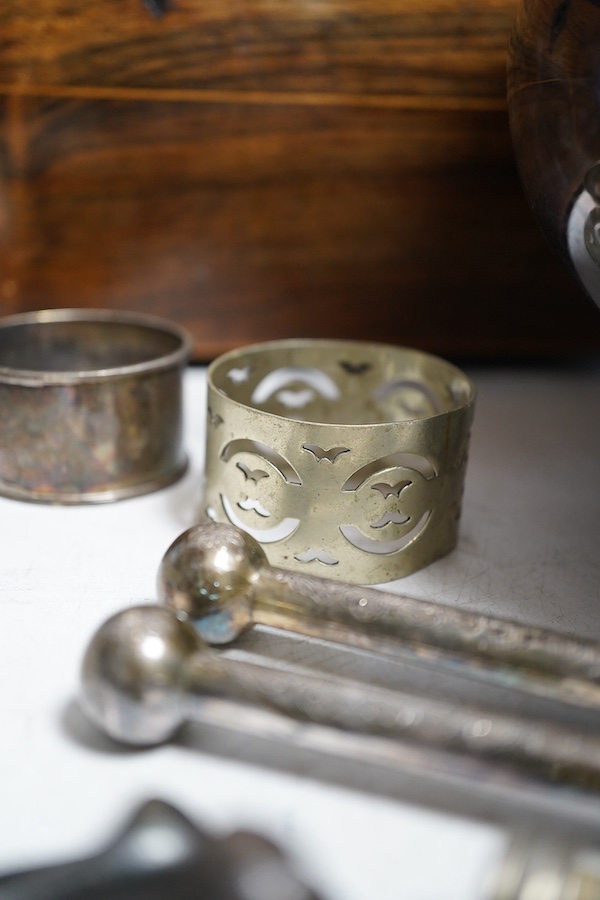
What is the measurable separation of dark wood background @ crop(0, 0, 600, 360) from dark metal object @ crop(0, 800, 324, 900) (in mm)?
796

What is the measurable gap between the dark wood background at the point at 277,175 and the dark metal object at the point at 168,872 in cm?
80

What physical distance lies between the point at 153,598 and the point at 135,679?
0.19 meters

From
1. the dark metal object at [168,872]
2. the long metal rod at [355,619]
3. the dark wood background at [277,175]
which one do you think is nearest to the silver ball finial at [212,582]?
the long metal rod at [355,619]

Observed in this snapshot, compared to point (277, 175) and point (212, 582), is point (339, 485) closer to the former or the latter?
point (212, 582)

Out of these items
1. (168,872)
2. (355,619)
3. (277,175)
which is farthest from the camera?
(277,175)

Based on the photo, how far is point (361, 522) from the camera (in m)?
0.71

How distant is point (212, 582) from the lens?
61cm

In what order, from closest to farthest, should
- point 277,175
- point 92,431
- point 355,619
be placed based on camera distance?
point 355,619 < point 92,431 < point 277,175

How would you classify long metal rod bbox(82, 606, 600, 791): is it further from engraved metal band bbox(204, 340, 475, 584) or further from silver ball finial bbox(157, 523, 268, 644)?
engraved metal band bbox(204, 340, 475, 584)

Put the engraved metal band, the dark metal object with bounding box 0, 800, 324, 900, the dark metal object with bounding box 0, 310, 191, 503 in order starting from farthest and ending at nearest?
the dark metal object with bounding box 0, 310, 191, 503, the engraved metal band, the dark metal object with bounding box 0, 800, 324, 900

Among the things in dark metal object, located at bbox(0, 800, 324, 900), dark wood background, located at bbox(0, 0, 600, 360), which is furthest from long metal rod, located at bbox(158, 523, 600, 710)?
dark wood background, located at bbox(0, 0, 600, 360)

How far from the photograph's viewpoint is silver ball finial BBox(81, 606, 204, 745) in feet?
1.68

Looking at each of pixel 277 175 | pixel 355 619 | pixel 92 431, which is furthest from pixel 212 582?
pixel 277 175

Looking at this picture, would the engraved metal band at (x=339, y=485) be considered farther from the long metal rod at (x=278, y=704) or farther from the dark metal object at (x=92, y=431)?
the long metal rod at (x=278, y=704)
